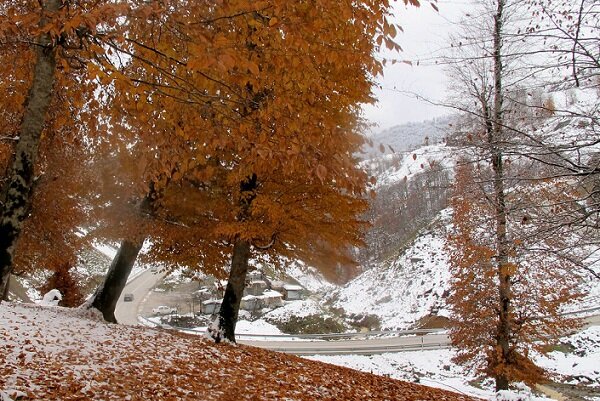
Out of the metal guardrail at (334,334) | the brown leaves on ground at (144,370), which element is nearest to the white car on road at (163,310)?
the metal guardrail at (334,334)

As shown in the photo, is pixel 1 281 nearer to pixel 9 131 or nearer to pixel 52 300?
pixel 9 131

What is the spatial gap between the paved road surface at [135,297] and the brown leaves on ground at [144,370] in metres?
15.7

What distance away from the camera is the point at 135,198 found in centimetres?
1018

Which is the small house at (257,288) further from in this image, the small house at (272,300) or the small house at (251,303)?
the small house at (251,303)

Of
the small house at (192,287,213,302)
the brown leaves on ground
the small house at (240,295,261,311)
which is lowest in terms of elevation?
the brown leaves on ground

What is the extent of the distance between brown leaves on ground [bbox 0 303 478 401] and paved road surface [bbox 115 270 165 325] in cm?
1573

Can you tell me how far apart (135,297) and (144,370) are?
132 ft

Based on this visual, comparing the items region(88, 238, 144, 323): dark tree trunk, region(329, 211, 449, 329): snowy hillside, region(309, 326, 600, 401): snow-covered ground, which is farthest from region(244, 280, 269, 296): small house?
region(88, 238, 144, 323): dark tree trunk

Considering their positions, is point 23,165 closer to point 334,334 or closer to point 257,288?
point 334,334

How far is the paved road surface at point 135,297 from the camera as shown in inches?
1233

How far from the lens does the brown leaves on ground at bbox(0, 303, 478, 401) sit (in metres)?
4.75

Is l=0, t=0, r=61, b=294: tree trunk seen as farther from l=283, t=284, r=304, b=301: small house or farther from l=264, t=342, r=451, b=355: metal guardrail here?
l=283, t=284, r=304, b=301: small house

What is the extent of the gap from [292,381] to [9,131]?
7.62 meters

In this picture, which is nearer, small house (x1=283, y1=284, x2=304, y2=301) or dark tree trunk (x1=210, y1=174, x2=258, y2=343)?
dark tree trunk (x1=210, y1=174, x2=258, y2=343)
